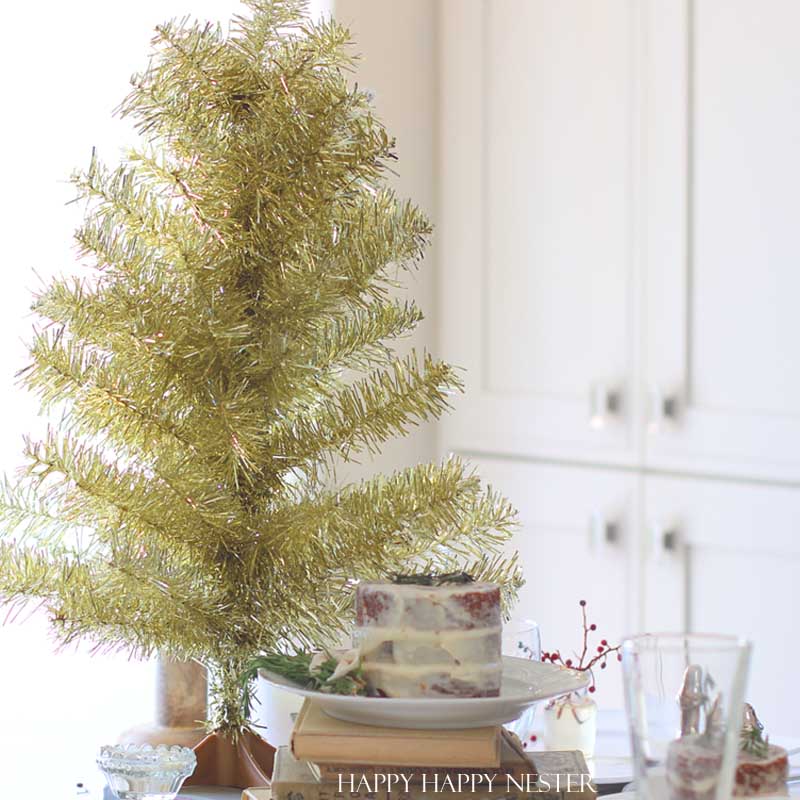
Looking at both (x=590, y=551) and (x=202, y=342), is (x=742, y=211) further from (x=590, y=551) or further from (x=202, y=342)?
(x=202, y=342)

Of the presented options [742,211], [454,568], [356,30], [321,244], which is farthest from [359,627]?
[356,30]

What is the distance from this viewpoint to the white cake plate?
2.33ft

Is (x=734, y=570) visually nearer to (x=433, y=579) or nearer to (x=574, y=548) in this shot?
(x=574, y=548)

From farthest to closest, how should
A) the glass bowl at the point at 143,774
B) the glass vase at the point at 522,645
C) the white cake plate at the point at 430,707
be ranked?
the glass vase at the point at 522,645, the glass bowl at the point at 143,774, the white cake plate at the point at 430,707

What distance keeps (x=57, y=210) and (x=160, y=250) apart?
115 cm

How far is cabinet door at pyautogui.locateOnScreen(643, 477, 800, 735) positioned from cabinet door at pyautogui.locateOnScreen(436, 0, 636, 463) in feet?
A: 0.41

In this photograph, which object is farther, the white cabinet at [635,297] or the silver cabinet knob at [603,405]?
the silver cabinet knob at [603,405]

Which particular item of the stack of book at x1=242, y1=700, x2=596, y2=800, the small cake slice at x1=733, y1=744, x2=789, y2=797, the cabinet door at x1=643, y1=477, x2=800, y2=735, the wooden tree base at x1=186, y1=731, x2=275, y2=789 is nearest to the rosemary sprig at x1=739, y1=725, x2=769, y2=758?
the small cake slice at x1=733, y1=744, x2=789, y2=797

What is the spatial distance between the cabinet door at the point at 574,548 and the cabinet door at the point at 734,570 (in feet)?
0.14

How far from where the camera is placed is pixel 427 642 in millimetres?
729

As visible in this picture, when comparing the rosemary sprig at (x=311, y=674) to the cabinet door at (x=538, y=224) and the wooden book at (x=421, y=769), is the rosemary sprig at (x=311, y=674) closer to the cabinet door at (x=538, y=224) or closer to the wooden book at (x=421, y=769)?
the wooden book at (x=421, y=769)

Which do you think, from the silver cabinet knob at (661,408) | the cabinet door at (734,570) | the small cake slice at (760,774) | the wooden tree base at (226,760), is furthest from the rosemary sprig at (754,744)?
the silver cabinet knob at (661,408)

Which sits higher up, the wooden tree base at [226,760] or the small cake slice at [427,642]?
the small cake slice at [427,642]

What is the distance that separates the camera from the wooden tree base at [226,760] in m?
0.92
